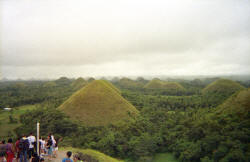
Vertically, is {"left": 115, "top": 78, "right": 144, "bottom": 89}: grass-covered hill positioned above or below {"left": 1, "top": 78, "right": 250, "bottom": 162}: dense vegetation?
above

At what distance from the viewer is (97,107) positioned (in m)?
19.3

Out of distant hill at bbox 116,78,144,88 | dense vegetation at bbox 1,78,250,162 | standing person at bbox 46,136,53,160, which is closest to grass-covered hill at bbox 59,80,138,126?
dense vegetation at bbox 1,78,250,162

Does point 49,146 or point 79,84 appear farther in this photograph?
point 79,84

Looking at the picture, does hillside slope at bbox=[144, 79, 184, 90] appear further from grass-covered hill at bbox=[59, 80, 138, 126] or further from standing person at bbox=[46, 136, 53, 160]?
standing person at bbox=[46, 136, 53, 160]

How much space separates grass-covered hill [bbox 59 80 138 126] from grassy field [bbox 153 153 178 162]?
5.39 m

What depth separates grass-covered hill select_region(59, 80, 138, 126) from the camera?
17688 millimetres

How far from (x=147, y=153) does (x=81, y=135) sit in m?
5.53

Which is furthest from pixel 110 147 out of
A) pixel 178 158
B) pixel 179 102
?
pixel 179 102

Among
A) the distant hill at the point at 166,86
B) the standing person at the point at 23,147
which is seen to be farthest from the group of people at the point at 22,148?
the distant hill at the point at 166,86

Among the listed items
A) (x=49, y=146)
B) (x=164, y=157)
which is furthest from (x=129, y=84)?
(x=49, y=146)

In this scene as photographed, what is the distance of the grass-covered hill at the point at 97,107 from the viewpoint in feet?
58.0

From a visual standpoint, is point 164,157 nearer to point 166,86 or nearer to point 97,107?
point 97,107

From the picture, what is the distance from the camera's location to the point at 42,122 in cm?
1628

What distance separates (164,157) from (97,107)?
347 inches
